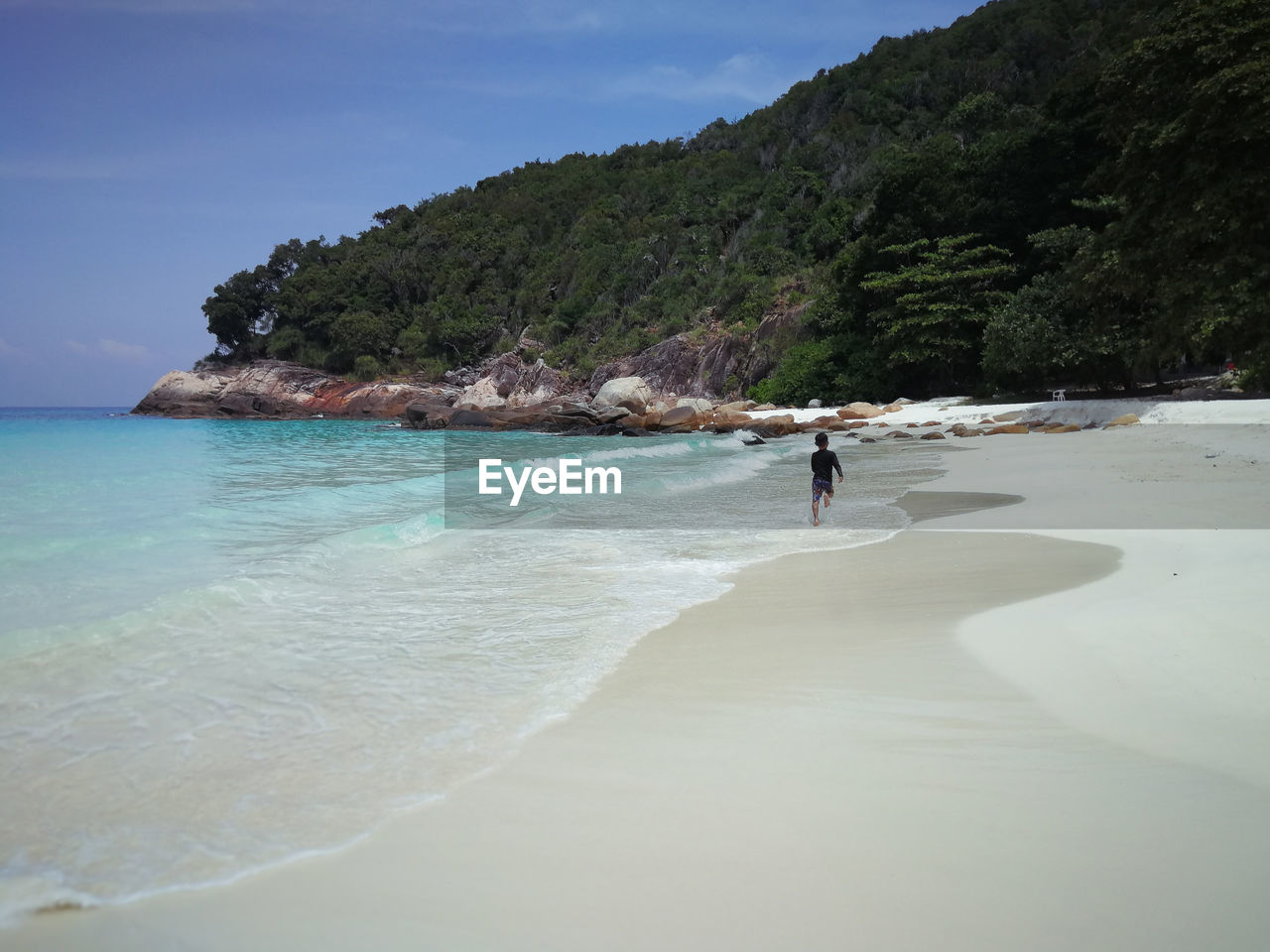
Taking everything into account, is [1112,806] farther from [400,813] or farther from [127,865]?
[127,865]

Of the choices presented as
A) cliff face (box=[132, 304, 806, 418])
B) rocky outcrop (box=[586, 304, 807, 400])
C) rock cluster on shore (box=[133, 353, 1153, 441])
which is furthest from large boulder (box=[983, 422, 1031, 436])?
cliff face (box=[132, 304, 806, 418])

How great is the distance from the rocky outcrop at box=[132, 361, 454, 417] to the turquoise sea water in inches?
2003

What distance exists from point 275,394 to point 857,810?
242 ft

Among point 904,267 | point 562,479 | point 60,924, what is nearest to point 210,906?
point 60,924

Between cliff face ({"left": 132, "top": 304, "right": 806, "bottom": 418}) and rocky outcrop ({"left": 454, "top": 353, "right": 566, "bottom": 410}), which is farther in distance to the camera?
rocky outcrop ({"left": 454, "top": 353, "right": 566, "bottom": 410})

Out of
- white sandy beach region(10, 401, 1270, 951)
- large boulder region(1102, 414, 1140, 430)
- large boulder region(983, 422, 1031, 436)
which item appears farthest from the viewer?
large boulder region(983, 422, 1031, 436)

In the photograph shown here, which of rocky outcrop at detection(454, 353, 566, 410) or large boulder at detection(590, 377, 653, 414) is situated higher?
rocky outcrop at detection(454, 353, 566, 410)

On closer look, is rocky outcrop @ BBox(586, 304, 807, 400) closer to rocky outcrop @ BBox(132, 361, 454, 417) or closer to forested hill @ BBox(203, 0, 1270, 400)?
forested hill @ BBox(203, 0, 1270, 400)

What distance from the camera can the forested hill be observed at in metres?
17.2

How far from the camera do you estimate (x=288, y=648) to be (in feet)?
15.2

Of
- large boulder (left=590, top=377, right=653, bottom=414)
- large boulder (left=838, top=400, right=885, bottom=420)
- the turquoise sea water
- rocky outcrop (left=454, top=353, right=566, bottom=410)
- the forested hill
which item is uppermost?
the forested hill

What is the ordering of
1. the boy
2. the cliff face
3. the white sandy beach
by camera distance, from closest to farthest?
the white sandy beach
the boy
the cliff face

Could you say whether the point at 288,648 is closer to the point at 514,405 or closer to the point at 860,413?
the point at 860,413

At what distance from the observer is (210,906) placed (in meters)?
2.08
